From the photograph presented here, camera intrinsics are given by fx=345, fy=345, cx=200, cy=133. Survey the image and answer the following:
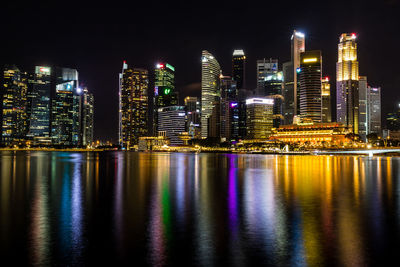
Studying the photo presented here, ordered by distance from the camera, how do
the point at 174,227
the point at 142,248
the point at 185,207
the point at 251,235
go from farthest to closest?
the point at 185,207 → the point at 174,227 → the point at 251,235 → the point at 142,248

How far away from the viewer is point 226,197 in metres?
29.8

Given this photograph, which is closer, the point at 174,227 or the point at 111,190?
the point at 174,227

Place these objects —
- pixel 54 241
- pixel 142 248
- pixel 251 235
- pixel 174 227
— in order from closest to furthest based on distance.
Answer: pixel 142 248 < pixel 54 241 < pixel 251 235 < pixel 174 227

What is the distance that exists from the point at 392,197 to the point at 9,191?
3538cm

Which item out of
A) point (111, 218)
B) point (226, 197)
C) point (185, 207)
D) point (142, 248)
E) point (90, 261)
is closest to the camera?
point (90, 261)

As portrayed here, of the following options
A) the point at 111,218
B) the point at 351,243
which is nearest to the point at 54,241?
the point at 111,218

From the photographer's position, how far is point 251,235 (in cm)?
1709

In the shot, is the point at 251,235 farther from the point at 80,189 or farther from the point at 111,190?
the point at 80,189

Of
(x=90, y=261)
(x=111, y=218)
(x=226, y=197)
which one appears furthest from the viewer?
(x=226, y=197)

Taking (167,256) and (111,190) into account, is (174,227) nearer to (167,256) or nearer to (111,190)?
(167,256)

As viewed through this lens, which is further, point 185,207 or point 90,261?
point 185,207

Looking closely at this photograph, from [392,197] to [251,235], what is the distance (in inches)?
794

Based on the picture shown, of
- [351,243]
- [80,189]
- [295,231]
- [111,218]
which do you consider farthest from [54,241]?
[80,189]

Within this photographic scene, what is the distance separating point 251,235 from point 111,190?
811 inches
